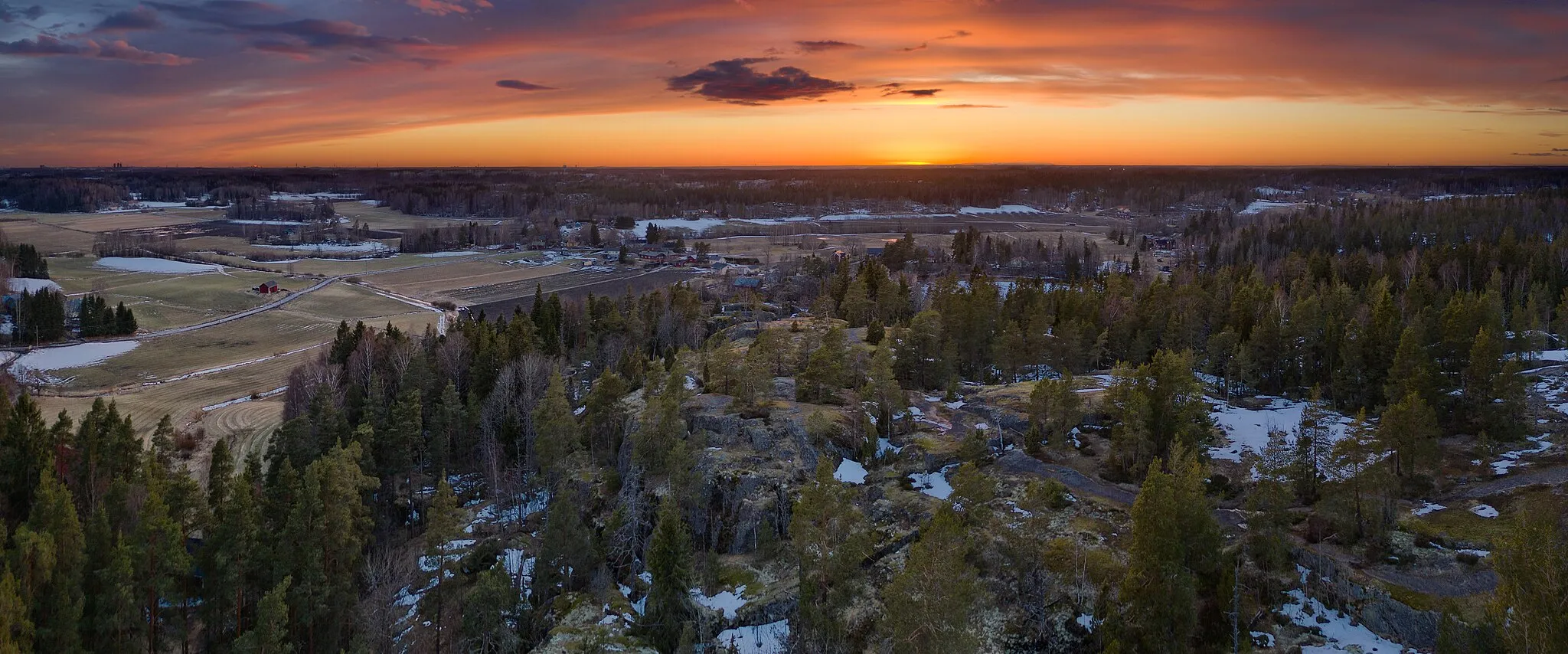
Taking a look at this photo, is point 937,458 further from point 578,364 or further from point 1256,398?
point 578,364

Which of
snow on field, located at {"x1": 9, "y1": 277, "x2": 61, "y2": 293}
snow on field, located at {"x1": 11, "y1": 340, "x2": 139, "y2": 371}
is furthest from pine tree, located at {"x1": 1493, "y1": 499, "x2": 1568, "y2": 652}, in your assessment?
snow on field, located at {"x1": 9, "y1": 277, "x2": 61, "y2": 293}

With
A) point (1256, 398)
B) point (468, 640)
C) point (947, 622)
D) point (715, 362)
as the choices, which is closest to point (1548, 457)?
point (1256, 398)

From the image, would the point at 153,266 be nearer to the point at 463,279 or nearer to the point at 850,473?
the point at 463,279

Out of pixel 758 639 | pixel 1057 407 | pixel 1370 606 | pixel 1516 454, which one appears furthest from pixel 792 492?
pixel 1516 454

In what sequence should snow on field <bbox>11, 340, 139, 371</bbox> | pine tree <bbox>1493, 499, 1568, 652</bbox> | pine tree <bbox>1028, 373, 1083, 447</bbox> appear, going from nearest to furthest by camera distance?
pine tree <bbox>1493, 499, 1568, 652</bbox> → pine tree <bbox>1028, 373, 1083, 447</bbox> → snow on field <bbox>11, 340, 139, 371</bbox>

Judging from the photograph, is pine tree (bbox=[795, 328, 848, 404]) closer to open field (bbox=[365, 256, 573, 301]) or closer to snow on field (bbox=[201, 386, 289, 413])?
snow on field (bbox=[201, 386, 289, 413])
